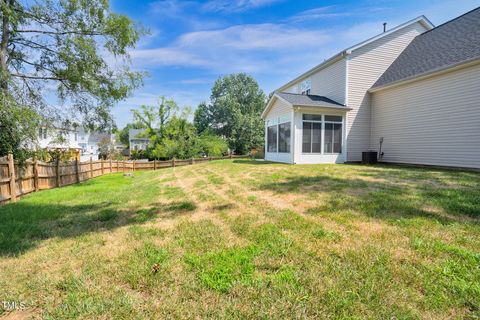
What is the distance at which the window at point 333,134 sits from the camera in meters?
12.7

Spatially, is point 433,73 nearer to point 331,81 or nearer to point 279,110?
point 331,81

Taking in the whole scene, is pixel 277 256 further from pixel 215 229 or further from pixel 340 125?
pixel 340 125

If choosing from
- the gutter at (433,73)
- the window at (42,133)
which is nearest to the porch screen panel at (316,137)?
the gutter at (433,73)

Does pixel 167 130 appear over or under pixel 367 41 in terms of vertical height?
under

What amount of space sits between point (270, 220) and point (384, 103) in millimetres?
11904

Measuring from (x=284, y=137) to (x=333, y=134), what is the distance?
2.63 meters

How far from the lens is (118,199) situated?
637 cm

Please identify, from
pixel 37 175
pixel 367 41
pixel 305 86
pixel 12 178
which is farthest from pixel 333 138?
pixel 37 175

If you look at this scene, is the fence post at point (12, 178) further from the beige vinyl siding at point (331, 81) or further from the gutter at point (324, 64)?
the gutter at point (324, 64)

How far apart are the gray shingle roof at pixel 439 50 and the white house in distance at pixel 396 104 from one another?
0.06 m

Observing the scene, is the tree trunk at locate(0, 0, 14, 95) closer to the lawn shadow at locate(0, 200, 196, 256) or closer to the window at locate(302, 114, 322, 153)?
the lawn shadow at locate(0, 200, 196, 256)

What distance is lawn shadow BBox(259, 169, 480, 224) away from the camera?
3.76 meters

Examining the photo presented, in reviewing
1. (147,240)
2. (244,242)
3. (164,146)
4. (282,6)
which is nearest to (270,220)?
(244,242)

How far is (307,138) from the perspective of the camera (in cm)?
1247
